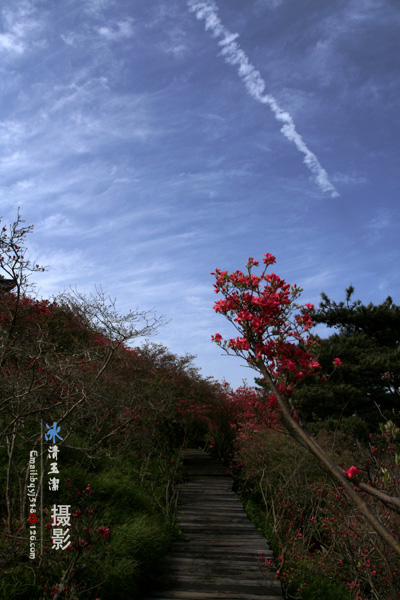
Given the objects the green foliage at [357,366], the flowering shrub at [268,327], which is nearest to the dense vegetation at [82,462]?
the flowering shrub at [268,327]

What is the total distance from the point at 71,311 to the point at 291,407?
43.9 feet

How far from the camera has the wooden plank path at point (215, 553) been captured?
534 centimetres

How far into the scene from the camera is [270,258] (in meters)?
3.81

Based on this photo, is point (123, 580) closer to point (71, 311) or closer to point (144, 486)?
point (144, 486)

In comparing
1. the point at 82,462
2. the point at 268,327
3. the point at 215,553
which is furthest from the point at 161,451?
the point at 268,327

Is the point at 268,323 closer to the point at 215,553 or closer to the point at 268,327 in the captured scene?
the point at 268,327

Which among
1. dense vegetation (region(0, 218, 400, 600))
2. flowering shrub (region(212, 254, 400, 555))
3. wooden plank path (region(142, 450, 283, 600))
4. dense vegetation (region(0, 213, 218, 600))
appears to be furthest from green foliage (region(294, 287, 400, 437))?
flowering shrub (region(212, 254, 400, 555))

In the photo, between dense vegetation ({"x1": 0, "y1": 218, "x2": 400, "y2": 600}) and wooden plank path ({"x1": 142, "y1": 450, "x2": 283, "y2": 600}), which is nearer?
dense vegetation ({"x1": 0, "y1": 218, "x2": 400, "y2": 600})

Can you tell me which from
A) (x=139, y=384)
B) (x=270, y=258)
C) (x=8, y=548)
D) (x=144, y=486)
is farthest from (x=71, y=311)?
(x=270, y=258)

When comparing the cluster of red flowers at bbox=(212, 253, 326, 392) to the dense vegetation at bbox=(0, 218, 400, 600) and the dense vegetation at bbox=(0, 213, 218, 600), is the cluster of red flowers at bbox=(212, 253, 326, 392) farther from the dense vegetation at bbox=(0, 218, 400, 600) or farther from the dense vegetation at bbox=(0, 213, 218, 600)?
the dense vegetation at bbox=(0, 213, 218, 600)

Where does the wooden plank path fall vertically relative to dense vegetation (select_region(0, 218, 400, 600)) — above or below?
below

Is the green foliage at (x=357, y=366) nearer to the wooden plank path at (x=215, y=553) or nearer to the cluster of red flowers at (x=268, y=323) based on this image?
the wooden plank path at (x=215, y=553)

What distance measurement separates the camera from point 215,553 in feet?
21.2

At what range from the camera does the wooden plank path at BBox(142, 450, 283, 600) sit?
17.5 feet
